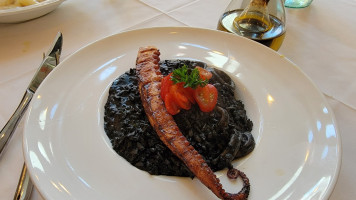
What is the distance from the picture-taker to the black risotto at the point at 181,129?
1.49 meters

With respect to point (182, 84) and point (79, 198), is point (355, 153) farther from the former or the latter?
point (79, 198)

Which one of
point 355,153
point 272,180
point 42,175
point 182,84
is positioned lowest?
point 355,153

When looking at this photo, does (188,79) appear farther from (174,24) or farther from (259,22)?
(174,24)

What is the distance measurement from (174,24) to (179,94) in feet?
4.91

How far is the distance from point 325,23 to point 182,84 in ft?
7.57

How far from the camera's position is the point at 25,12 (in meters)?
2.51

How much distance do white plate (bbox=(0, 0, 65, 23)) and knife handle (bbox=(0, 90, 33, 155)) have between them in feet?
3.19

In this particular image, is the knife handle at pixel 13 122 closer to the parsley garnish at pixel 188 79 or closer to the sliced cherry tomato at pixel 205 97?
the parsley garnish at pixel 188 79

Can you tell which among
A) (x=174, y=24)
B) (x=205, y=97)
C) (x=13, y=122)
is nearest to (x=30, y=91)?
(x=13, y=122)

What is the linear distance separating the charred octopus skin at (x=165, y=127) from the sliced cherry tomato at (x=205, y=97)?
20 cm

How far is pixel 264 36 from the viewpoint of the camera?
224 cm

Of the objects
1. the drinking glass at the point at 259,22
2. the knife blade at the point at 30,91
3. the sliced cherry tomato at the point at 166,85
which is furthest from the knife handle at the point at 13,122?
the drinking glass at the point at 259,22

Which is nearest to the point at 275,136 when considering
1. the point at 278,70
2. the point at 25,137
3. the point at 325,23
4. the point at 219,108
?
the point at 219,108

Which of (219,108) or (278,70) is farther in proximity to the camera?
(278,70)
